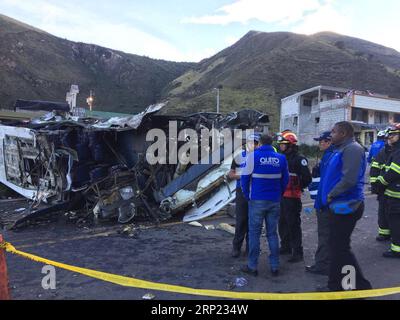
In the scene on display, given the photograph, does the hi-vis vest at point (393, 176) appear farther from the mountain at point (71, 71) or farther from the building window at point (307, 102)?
the mountain at point (71, 71)

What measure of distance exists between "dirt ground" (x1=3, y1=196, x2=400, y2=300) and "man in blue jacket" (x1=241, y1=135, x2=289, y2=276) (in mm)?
321

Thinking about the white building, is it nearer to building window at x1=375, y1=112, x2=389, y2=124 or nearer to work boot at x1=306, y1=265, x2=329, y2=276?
building window at x1=375, y1=112, x2=389, y2=124

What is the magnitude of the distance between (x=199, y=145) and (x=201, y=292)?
15.7 ft

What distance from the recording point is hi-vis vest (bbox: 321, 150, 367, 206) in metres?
3.89

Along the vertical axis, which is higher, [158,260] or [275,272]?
[275,272]

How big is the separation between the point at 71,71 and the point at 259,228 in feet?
270

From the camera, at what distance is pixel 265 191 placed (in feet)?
15.0

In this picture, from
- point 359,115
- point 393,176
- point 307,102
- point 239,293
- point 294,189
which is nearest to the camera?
point 239,293

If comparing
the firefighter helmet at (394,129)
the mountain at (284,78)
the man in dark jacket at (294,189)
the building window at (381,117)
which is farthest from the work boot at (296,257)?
the mountain at (284,78)

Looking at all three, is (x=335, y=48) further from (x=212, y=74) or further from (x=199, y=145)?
(x=199, y=145)

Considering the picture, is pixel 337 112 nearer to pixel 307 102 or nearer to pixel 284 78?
pixel 307 102

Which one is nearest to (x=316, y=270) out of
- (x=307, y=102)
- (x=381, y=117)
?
(x=381, y=117)
